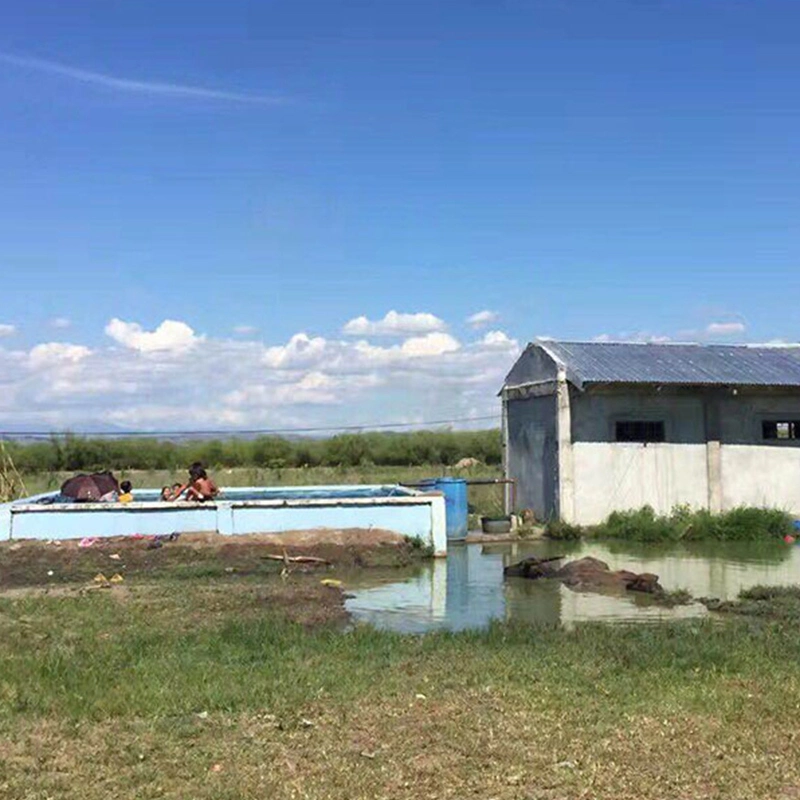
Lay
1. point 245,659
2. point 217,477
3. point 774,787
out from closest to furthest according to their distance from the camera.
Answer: point 774,787, point 245,659, point 217,477

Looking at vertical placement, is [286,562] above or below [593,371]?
below

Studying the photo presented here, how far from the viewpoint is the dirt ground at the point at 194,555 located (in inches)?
646

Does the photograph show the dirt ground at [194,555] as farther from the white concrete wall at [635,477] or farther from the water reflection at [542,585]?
the white concrete wall at [635,477]

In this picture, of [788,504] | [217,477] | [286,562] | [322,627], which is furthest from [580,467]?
[217,477]

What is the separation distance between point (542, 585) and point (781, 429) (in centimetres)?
1309

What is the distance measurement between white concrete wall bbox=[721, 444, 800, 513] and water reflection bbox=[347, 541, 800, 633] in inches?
131

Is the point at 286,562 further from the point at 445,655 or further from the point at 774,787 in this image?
the point at 774,787

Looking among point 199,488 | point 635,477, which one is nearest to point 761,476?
point 635,477

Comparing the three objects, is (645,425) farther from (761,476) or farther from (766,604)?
(766,604)

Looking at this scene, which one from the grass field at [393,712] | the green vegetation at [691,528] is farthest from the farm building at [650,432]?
the grass field at [393,712]

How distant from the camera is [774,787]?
6.00 metres

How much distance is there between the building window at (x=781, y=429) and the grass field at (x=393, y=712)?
15.9 metres

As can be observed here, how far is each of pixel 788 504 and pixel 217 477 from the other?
25882 mm

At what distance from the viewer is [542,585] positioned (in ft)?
52.5
